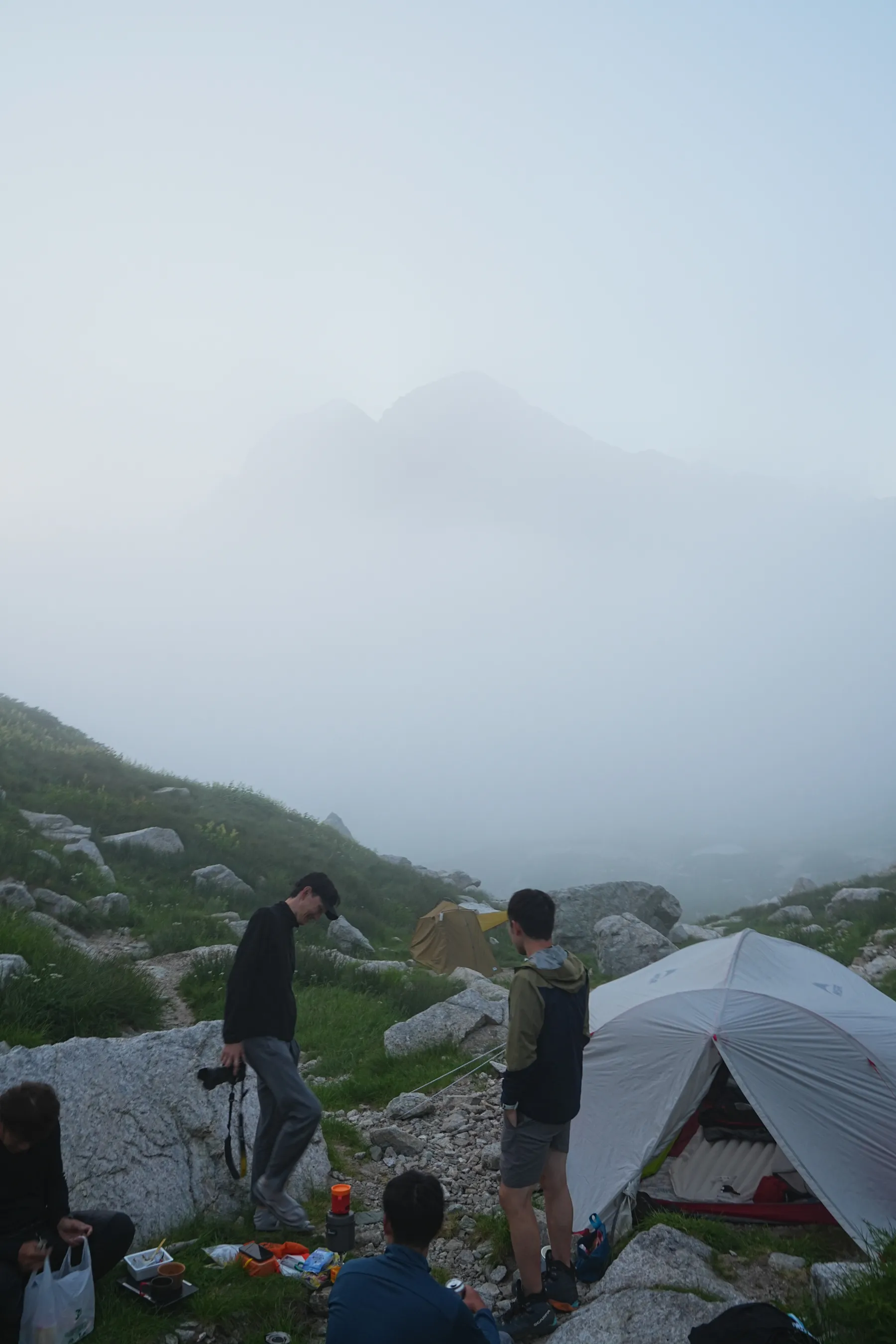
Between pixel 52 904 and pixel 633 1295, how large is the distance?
12.4 meters

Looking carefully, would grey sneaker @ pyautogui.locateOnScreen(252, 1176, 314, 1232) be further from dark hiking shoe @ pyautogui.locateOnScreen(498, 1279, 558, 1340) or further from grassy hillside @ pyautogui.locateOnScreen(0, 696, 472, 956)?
grassy hillside @ pyautogui.locateOnScreen(0, 696, 472, 956)

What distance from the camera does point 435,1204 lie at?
3855mm

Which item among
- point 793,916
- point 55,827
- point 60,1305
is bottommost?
point 55,827

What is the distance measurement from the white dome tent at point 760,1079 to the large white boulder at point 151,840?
1512cm

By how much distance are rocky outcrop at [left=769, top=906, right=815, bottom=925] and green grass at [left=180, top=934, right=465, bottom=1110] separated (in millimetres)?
16066

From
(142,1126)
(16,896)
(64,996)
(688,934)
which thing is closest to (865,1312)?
(142,1126)

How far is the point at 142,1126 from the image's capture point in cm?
631

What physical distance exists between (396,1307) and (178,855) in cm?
1887

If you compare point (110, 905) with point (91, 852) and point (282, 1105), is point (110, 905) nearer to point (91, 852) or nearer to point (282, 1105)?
point (91, 852)

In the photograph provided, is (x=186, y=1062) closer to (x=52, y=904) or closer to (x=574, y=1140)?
(x=574, y=1140)

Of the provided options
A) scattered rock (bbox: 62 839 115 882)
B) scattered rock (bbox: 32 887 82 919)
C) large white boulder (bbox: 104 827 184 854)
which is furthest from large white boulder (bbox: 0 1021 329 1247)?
large white boulder (bbox: 104 827 184 854)

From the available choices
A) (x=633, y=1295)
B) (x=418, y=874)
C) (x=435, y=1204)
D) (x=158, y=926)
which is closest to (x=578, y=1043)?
(x=633, y=1295)

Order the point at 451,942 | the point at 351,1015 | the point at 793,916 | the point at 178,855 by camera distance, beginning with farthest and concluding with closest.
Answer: the point at 793,916 < the point at 451,942 < the point at 178,855 < the point at 351,1015

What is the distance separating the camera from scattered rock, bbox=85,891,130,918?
Result: 15.4 metres
